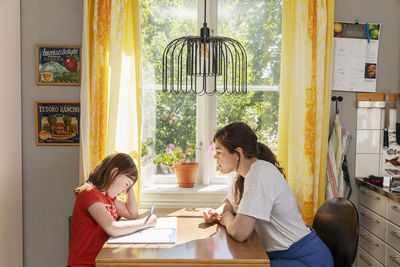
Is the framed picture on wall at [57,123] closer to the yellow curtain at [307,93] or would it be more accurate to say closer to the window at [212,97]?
the window at [212,97]

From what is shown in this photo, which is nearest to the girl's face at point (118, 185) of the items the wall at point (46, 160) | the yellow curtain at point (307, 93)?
the wall at point (46, 160)

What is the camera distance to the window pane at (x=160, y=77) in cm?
283

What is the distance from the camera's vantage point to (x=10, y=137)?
2.54m

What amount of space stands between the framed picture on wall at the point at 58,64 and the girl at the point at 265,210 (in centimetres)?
131

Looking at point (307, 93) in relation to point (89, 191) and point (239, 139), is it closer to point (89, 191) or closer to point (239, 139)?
point (239, 139)

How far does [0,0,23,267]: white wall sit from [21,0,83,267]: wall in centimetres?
6

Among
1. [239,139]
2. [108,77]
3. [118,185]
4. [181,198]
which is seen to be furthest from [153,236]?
[108,77]

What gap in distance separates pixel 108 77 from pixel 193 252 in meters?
1.42

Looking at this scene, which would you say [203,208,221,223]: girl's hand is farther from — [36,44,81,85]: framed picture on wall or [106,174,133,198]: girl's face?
[36,44,81,85]: framed picture on wall

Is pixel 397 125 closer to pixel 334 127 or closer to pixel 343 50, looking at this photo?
pixel 334 127

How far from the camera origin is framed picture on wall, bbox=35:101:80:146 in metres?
2.69

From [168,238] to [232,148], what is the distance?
0.54 metres

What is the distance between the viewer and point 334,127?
266cm

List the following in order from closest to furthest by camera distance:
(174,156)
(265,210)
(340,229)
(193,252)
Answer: (193,252), (265,210), (340,229), (174,156)
